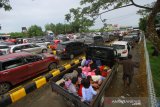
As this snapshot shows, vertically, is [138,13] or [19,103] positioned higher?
[138,13]

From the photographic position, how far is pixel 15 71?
8.68 metres

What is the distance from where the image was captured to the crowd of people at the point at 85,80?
5484 mm

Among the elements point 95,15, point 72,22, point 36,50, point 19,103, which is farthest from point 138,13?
point 36,50

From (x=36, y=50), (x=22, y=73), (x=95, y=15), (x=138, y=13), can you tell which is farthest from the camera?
(x=36, y=50)

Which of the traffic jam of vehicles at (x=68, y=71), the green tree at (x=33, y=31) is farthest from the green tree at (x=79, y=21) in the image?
the green tree at (x=33, y=31)

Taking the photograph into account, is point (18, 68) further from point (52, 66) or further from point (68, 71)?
point (52, 66)

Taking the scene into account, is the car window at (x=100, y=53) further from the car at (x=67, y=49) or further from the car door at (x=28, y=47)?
the car door at (x=28, y=47)

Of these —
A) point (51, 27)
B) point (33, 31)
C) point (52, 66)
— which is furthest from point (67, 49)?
point (51, 27)

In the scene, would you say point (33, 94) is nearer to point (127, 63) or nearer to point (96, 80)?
point (96, 80)

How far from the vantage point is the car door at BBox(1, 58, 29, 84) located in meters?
8.28

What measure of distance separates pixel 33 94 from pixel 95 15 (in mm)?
4875

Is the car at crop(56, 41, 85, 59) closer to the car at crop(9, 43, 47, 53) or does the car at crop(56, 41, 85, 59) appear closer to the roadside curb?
the car at crop(9, 43, 47, 53)

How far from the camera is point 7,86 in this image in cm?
841

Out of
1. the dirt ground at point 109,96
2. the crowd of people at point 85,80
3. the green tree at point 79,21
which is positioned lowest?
the dirt ground at point 109,96
